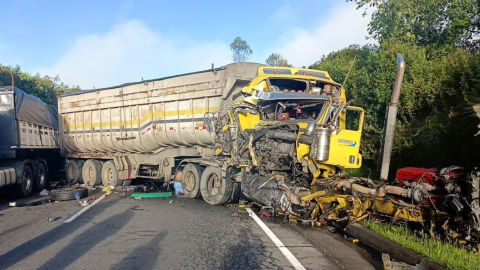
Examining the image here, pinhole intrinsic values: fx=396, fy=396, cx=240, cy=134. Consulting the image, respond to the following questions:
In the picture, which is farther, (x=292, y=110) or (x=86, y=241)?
(x=292, y=110)

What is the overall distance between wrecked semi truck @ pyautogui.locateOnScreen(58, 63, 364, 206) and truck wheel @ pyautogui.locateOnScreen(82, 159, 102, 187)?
41 mm

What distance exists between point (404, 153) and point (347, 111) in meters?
2.64

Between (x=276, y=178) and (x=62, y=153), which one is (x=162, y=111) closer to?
(x=276, y=178)

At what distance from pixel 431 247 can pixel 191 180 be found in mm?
7880

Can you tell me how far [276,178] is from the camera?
862 cm

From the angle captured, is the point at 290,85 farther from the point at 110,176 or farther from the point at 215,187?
the point at 110,176

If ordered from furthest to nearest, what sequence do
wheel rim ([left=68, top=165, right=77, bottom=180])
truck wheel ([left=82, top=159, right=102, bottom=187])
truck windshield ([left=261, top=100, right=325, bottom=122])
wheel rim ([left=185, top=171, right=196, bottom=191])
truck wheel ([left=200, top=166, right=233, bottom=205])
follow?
wheel rim ([left=68, top=165, right=77, bottom=180]), truck wheel ([left=82, top=159, right=102, bottom=187]), wheel rim ([left=185, top=171, right=196, bottom=191]), truck wheel ([left=200, top=166, right=233, bottom=205]), truck windshield ([left=261, top=100, right=325, bottom=122])

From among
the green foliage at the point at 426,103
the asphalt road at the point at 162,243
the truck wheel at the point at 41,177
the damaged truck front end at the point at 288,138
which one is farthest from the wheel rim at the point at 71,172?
the green foliage at the point at 426,103

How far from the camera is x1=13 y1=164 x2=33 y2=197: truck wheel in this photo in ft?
42.1

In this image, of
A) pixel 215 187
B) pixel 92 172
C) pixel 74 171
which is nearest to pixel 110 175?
pixel 92 172

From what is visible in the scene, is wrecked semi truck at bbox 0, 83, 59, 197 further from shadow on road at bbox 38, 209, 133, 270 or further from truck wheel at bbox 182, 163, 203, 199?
shadow on road at bbox 38, 209, 133, 270

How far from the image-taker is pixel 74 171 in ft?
55.7

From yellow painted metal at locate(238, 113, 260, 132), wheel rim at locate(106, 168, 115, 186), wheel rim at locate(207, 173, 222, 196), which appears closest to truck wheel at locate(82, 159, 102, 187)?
wheel rim at locate(106, 168, 115, 186)

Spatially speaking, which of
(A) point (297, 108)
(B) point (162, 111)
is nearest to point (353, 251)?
(A) point (297, 108)
